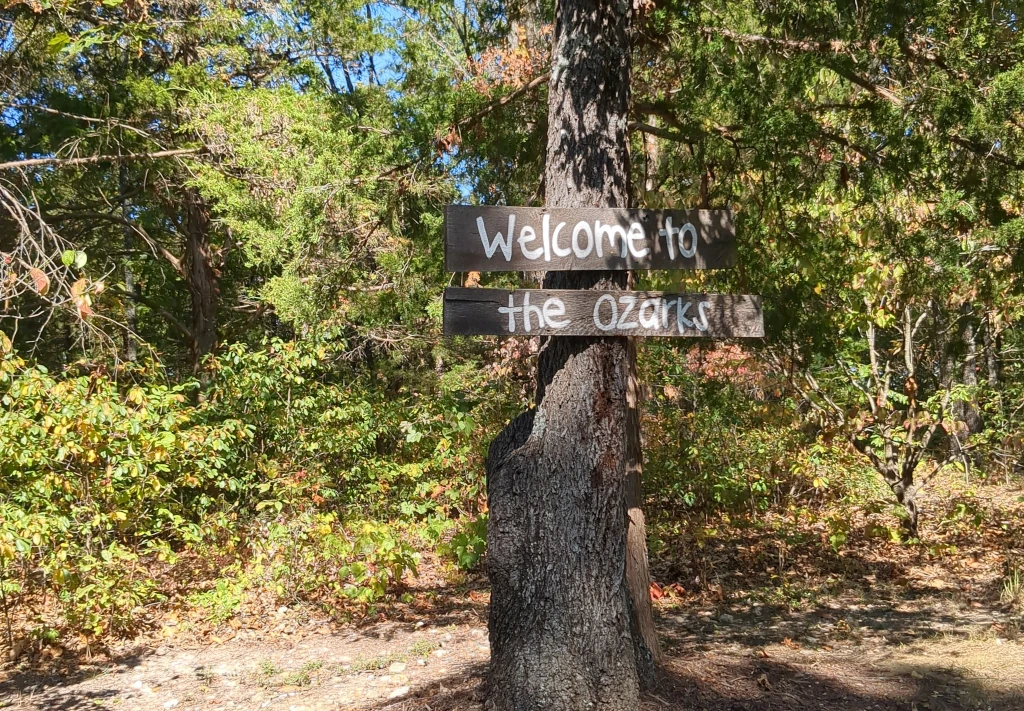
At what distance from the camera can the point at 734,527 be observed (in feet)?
28.6

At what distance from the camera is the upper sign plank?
3.21 meters

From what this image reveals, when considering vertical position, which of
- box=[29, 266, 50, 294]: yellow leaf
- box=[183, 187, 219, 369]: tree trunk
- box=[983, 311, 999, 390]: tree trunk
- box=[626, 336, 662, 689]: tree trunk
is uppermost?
box=[183, 187, 219, 369]: tree trunk

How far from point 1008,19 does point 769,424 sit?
471 cm

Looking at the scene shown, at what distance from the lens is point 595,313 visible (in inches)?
128

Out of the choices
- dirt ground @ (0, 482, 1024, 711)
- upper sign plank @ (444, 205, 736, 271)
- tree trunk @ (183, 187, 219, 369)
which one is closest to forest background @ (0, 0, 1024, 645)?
dirt ground @ (0, 482, 1024, 711)

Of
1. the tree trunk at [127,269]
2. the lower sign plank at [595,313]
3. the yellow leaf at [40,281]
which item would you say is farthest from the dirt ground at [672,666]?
the tree trunk at [127,269]

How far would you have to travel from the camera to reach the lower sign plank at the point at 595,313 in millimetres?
3158

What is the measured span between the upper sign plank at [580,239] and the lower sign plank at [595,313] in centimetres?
13

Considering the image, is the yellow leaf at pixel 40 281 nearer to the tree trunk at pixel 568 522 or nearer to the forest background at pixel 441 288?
the forest background at pixel 441 288

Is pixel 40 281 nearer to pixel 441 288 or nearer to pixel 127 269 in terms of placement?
pixel 441 288

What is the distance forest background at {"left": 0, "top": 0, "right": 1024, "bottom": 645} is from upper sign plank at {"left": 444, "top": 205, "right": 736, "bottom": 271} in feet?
6.73

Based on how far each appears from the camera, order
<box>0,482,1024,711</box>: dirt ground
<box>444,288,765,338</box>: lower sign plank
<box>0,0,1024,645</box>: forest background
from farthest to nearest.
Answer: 1. <box>0,0,1024,645</box>: forest background
2. <box>0,482,1024,711</box>: dirt ground
3. <box>444,288,765,338</box>: lower sign plank

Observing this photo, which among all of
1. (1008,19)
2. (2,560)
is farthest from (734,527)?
(2,560)

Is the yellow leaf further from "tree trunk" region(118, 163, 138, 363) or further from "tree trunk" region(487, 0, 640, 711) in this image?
"tree trunk" region(118, 163, 138, 363)
